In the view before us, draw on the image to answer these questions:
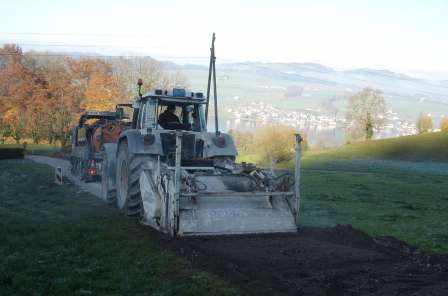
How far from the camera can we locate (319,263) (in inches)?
326

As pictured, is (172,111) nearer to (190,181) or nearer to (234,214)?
(190,181)

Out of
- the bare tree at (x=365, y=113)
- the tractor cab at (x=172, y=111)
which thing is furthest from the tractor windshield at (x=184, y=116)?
the bare tree at (x=365, y=113)

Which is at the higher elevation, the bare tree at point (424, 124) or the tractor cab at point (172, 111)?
the tractor cab at point (172, 111)

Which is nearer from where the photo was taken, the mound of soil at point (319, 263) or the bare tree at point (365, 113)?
the mound of soil at point (319, 263)

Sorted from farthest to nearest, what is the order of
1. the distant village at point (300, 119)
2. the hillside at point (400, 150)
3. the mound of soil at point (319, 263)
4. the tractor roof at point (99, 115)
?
the distant village at point (300, 119) → the hillside at point (400, 150) → the tractor roof at point (99, 115) → the mound of soil at point (319, 263)

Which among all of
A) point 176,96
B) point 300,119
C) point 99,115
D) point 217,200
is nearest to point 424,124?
point 300,119

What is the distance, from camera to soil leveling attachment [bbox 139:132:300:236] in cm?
983

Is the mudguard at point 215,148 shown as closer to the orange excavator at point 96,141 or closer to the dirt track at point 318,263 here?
the dirt track at point 318,263

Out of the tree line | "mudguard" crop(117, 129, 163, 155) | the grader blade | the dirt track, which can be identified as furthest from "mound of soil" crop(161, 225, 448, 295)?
the tree line

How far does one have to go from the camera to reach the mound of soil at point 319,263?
7094 millimetres

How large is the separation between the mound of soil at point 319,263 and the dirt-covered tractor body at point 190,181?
0.31 meters

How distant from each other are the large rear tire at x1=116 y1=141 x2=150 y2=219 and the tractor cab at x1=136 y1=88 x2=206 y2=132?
0.79 meters

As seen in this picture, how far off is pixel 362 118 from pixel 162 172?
84625mm

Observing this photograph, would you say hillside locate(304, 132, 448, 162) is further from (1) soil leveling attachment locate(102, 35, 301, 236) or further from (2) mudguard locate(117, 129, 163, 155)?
(2) mudguard locate(117, 129, 163, 155)
